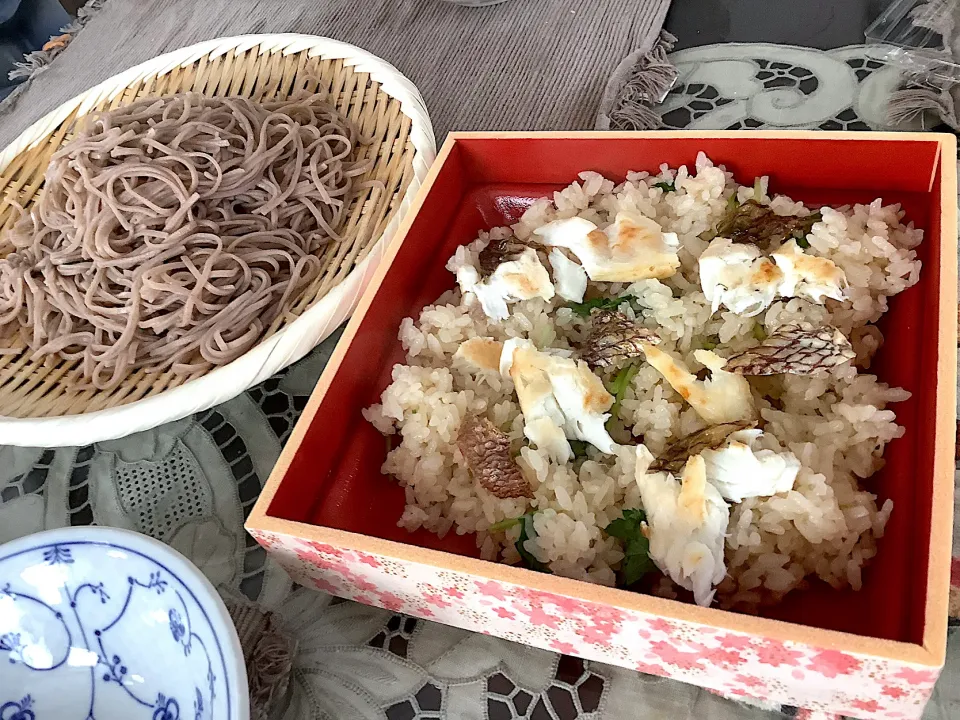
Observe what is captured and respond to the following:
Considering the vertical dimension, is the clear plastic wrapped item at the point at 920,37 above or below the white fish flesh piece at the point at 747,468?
below

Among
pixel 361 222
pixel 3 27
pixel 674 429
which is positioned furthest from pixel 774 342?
pixel 3 27

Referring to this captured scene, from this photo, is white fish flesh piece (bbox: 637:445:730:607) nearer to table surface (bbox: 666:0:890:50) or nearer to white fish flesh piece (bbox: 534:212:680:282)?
white fish flesh piece (bbox: 534:212:680:282)

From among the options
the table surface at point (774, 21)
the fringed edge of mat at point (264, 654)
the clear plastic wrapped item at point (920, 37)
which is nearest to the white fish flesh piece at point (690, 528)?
the fringed edge of mat at point (264, 654)

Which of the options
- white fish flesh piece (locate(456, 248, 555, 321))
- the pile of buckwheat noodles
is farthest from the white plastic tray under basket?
white fish flesh piece (locate(456, 248, 555, 321))

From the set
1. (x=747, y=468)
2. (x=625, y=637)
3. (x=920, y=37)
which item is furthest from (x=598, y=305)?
(x=920, y=37)

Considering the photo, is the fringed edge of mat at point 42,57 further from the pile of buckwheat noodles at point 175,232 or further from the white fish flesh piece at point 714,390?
the white fish flesh piece at point 714,390

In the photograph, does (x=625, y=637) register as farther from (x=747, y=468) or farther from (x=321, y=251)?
(x=321, y=251)
